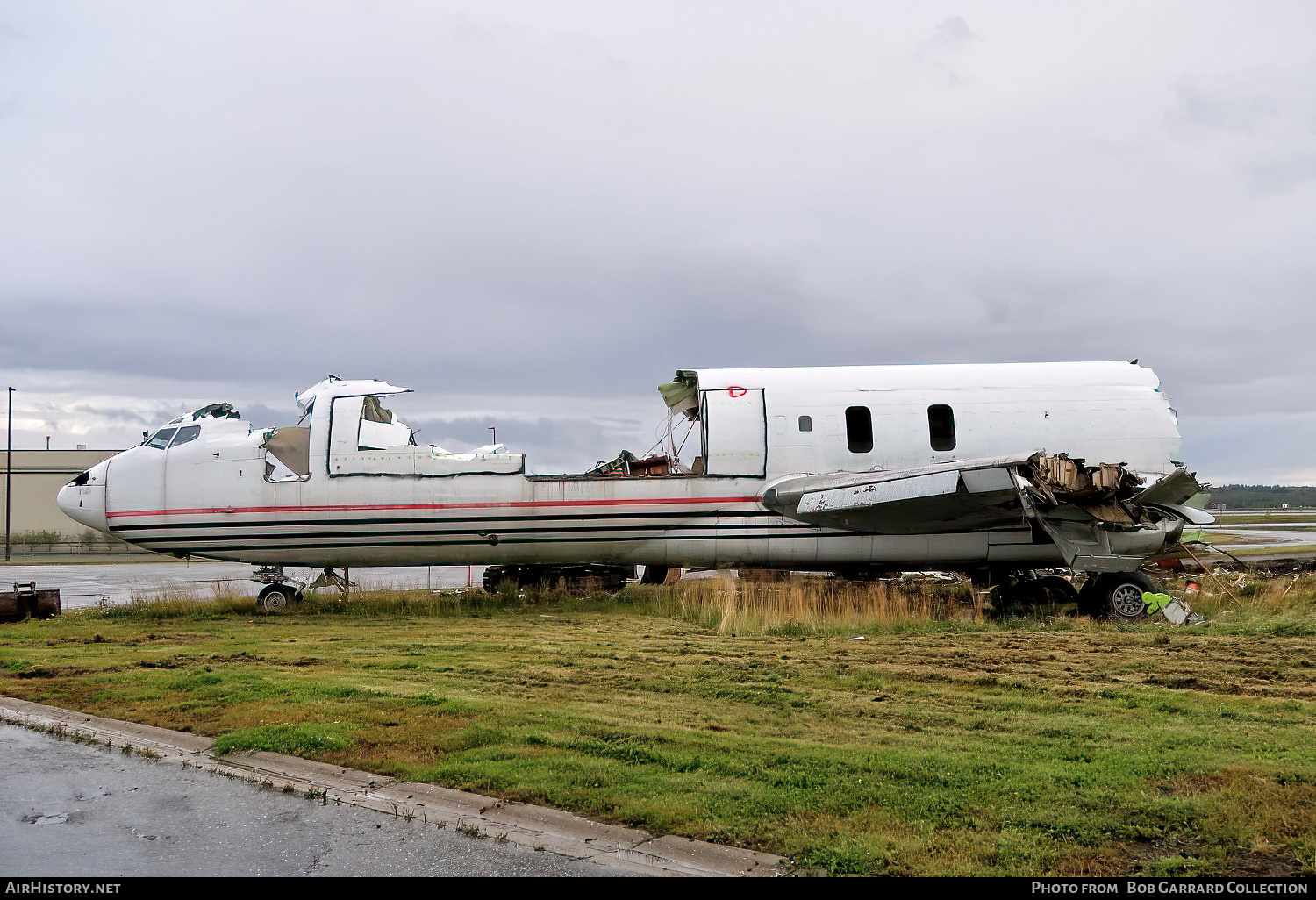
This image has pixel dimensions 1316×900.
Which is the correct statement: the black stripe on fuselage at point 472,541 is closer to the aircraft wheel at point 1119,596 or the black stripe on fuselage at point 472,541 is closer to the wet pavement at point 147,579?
the wet pavement at point 147,579

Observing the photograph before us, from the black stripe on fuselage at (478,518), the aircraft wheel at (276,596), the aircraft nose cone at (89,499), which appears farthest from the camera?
the aircraft wheel at (276,596)

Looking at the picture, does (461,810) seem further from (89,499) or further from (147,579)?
(147,579)

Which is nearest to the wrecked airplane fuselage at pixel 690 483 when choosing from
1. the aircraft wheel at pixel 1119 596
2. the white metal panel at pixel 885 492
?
the white metal panel at pixel 885 492

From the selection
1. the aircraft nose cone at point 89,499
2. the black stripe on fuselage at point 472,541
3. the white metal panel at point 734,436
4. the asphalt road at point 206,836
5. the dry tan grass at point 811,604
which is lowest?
the asphalt road at point 206,836

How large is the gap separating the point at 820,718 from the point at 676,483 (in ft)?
30.1

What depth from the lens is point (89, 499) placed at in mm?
16594

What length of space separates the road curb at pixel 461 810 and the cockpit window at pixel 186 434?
10.1 metres

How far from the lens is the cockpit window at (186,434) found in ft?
54.7

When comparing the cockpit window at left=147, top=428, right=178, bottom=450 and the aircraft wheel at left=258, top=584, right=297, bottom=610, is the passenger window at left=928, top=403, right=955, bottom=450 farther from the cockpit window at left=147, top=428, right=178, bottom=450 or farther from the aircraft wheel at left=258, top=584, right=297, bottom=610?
the cockpit window at left=147, top=428, right=178, bottom=450

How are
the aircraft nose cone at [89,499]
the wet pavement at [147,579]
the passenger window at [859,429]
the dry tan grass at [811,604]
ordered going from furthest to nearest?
the wet pavement at [147,579] → the aircraft nose cone at [89,499] → the passenger window at [859,429] → the dry tan grass at [811,604]

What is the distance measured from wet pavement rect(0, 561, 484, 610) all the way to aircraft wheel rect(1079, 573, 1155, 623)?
523 inches
